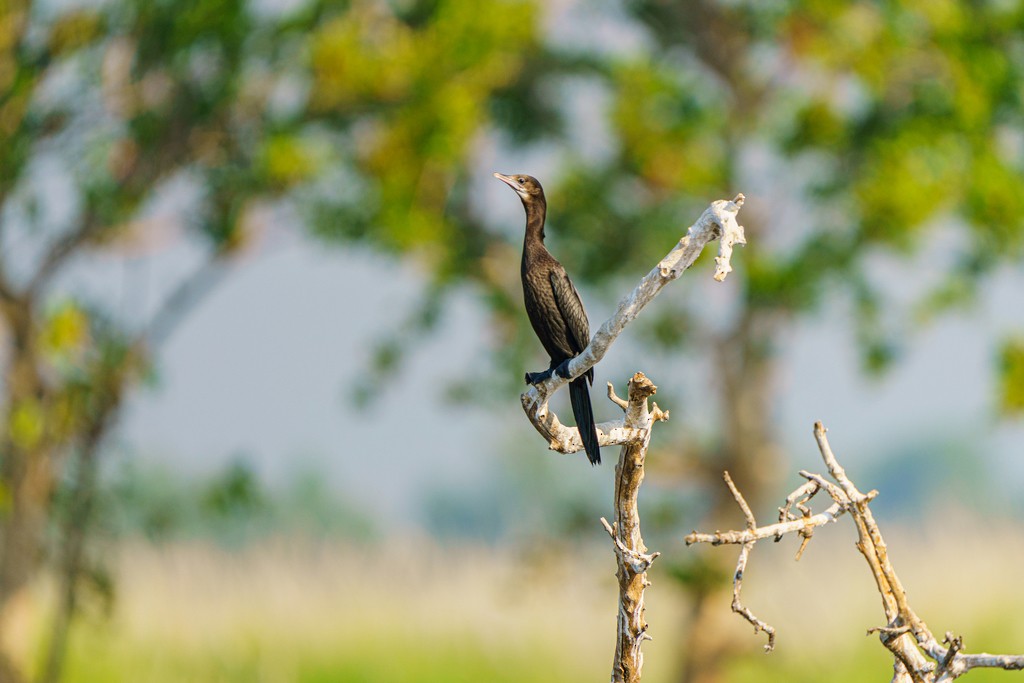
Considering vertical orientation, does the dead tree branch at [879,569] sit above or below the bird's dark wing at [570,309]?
below

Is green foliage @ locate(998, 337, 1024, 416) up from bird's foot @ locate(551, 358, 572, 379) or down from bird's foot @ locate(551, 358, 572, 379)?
up

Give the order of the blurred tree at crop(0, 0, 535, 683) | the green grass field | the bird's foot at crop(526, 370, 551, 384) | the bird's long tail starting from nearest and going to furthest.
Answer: the bird's long tail, the bird's foot at crop(526, 370, 551, 384), the blurred tree at crop(0, 0, 535, 683), the green grass field

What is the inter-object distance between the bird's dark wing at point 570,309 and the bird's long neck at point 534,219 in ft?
0.27

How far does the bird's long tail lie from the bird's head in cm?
39

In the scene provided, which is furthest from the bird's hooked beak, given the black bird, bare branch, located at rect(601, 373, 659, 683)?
bare branch, located at rect(601, 373, 659, 683)

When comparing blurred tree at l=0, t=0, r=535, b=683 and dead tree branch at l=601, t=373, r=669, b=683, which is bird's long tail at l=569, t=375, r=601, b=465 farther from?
blurred tree at l=0, t=0, r=535, b=683

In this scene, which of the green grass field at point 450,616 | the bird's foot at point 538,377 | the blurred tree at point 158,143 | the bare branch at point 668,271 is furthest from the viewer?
the green grass field at point 450,616

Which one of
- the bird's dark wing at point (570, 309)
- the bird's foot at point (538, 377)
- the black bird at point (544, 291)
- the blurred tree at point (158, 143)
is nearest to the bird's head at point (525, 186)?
the black bird at point (544, 291)

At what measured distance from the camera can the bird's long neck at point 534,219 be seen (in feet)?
9.34

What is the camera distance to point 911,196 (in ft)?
29.9

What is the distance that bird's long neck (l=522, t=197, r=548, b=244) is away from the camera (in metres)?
2.85

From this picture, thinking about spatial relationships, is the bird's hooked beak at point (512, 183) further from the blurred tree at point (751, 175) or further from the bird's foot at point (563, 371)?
the blurred tree at point (751, 175)

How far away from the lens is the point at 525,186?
2875 millimetres

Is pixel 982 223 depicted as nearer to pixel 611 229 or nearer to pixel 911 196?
pixel 911 196
